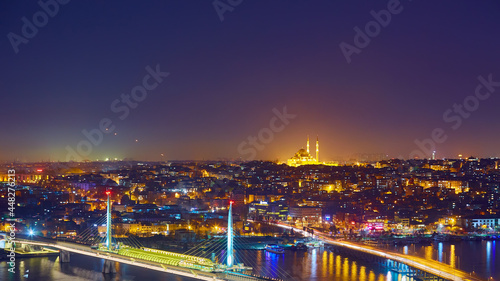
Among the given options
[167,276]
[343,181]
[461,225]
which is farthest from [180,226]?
[343,181]

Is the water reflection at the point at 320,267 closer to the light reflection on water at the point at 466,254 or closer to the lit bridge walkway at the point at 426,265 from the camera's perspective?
the lit bridge walkway at the point at 426,265

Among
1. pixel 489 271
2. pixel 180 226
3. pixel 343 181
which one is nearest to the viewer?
pixel 489 271

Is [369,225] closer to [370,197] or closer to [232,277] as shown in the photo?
[370,197]

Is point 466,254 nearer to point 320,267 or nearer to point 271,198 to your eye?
point 320,267

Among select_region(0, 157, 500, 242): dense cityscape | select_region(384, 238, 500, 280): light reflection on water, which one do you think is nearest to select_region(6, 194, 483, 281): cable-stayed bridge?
select_region(384, 238, 500, 280): light reflection on water

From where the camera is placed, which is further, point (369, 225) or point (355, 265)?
point (369, 225)

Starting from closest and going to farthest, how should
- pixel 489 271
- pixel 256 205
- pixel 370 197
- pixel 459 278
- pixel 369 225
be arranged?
pixel 459 278 → pixel 489 271 → pixel 369 225 → pixel 256 205 → pixel 370 197
